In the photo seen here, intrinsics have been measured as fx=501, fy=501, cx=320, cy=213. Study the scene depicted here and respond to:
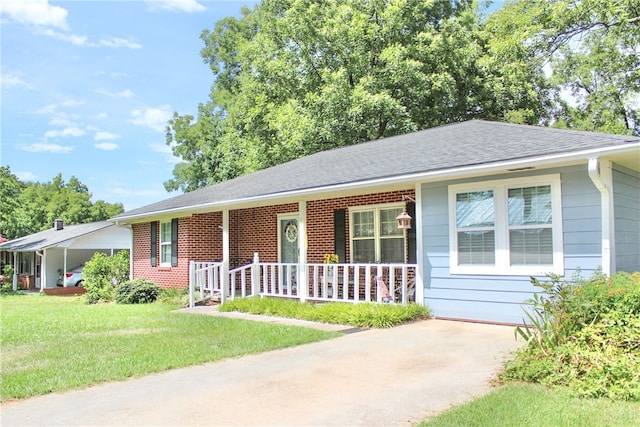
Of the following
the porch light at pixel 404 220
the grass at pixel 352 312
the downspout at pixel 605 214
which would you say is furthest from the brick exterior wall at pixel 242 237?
the downspout at pixel 605 214

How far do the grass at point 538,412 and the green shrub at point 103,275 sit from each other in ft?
47.8

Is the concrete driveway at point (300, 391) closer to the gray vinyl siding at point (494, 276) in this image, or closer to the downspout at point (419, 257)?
the gray vinyl siding at point (494, 276)

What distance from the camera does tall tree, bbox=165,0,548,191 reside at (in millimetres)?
20438

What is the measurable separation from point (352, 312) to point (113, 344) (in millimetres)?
3947

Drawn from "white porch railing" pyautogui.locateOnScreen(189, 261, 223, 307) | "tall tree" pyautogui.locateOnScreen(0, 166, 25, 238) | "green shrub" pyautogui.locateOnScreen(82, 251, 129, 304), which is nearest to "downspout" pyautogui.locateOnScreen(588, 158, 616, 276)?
"white porch railing" pyautogui.locateOnScreen(189, 261, 223, 307)

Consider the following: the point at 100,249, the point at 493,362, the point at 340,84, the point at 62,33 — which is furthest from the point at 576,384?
the point at 100,249

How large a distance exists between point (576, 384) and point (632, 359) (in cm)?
55

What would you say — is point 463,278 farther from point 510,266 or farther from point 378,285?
point 378,285

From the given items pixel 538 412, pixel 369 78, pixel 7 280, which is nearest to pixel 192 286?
pixel 538 412

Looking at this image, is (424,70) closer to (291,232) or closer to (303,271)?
(291,232)

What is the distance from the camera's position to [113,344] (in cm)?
758

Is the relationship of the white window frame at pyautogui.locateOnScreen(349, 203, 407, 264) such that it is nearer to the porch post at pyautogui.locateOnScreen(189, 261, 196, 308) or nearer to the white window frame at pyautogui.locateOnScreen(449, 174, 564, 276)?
the white window frame at pyautogui.locateOnScreen(449, 174, 564, 276)

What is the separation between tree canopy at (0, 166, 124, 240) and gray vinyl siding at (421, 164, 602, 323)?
35463mm

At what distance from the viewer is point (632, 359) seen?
4.62 meters
